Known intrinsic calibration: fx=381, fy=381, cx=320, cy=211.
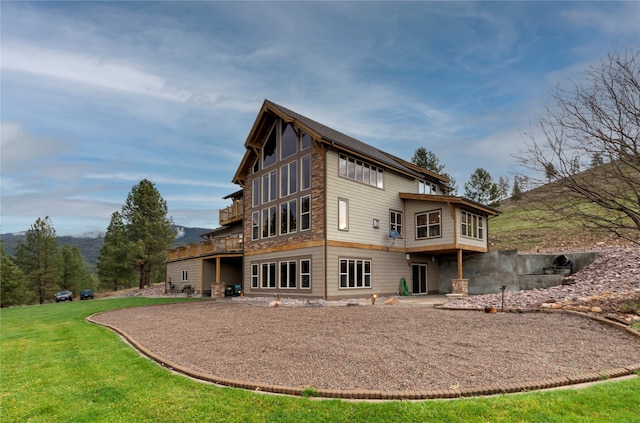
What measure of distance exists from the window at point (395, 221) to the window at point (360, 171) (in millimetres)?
1755

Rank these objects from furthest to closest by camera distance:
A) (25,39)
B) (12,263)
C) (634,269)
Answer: (12,263)
(634,269)
(25,39)

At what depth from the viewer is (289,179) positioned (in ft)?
67.8

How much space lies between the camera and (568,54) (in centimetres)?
1060

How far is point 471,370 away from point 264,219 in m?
17.7

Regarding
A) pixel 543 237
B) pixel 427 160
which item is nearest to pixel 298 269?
pixel 543 237

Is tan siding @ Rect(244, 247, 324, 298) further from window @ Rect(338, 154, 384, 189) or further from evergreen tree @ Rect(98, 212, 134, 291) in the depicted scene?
evergreen tree @ Rect(98, 212, 134, 291)

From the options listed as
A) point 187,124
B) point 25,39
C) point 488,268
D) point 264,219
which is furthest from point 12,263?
point 488,268

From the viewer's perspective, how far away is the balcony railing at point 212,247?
969 inches

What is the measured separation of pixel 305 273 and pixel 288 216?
341cm

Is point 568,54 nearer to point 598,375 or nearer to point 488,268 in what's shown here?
point 598,375

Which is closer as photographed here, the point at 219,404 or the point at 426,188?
the point at 219,404

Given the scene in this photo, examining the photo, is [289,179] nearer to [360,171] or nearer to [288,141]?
[288,141]

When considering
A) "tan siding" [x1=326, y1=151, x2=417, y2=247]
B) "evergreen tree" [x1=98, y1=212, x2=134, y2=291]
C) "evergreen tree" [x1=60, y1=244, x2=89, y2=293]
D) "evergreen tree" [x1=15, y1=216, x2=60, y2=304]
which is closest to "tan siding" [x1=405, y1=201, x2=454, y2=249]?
"tan siding" [x1=326, y1=151, x2=417, y2=247]

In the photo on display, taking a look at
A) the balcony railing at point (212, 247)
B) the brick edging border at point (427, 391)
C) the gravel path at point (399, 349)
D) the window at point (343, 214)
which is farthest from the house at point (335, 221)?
the brick edging border at point (427, 391)
